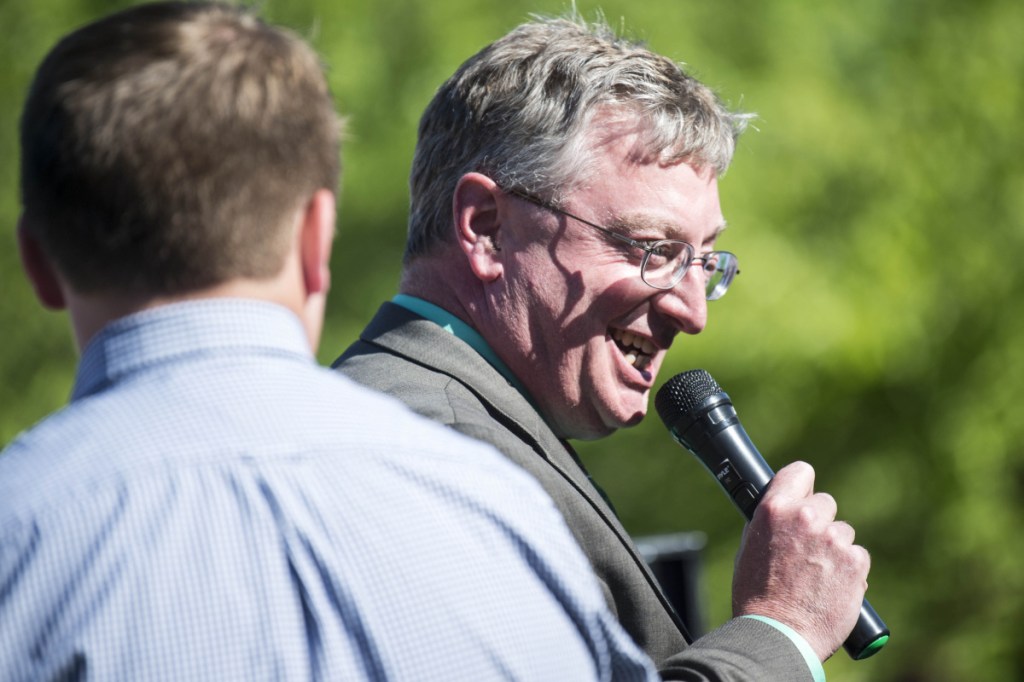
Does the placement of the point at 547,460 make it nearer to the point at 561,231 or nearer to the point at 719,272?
the point at 561,231

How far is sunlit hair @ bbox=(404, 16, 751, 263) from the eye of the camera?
8.57 feet

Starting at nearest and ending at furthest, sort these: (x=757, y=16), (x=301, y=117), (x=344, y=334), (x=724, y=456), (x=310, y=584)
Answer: (x=310, y=584) → (x=301, y=117) → (x=724, y=456) → (x=344, y=334) → (x=757, y=16)

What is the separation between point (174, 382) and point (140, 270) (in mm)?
125

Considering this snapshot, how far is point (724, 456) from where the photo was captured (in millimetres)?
2592

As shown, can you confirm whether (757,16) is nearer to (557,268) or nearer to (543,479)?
(557,268)

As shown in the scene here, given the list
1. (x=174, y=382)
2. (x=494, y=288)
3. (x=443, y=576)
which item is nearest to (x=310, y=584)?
(x=443, y=576)

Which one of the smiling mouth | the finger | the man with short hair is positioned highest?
the man with short hair

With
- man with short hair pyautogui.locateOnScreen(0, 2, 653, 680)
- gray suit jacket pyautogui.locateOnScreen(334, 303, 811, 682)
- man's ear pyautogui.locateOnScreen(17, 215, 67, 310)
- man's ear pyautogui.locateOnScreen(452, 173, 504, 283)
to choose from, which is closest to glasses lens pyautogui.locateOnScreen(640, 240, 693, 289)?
man's ear pyautogui.locateOnScreen(452, 173, 504, 283)

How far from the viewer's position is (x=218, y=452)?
135 cm

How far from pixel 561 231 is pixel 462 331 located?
11.3 inches

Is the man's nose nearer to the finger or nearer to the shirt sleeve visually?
the finger

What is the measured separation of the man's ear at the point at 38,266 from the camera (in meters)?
1.45

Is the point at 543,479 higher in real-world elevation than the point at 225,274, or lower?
lower

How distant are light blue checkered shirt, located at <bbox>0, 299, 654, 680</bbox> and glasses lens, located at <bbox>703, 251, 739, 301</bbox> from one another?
4.93 feet
